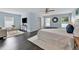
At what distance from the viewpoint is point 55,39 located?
1.84 meters

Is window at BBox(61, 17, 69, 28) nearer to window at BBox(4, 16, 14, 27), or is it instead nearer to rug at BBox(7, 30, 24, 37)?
rug at BBox(7, 30, 24, 37)

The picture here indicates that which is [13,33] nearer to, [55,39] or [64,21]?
[55,39]

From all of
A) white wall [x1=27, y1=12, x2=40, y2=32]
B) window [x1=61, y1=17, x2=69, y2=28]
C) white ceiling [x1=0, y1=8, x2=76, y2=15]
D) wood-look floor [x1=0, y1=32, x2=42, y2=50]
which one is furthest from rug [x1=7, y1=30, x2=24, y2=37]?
window [x1=61, y1=17, x2=69, y2=28]

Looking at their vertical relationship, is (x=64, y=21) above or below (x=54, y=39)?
above

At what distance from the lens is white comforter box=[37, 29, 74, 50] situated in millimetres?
1764

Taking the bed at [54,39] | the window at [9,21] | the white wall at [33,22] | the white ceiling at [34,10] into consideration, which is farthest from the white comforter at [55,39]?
the window at [9,21]

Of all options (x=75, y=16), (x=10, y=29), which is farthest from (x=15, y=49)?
(x=75, y=16)

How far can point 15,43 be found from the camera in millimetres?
1865

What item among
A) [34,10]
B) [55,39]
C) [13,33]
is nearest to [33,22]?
[34,10]

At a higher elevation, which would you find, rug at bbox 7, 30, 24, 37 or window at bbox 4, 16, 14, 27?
window at bbox 4, 16, 14, 27

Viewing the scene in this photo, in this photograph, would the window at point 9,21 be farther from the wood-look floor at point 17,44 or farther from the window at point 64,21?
the window at point 64,21

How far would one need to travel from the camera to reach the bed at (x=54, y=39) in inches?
69.5

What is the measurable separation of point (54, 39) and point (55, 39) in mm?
18
